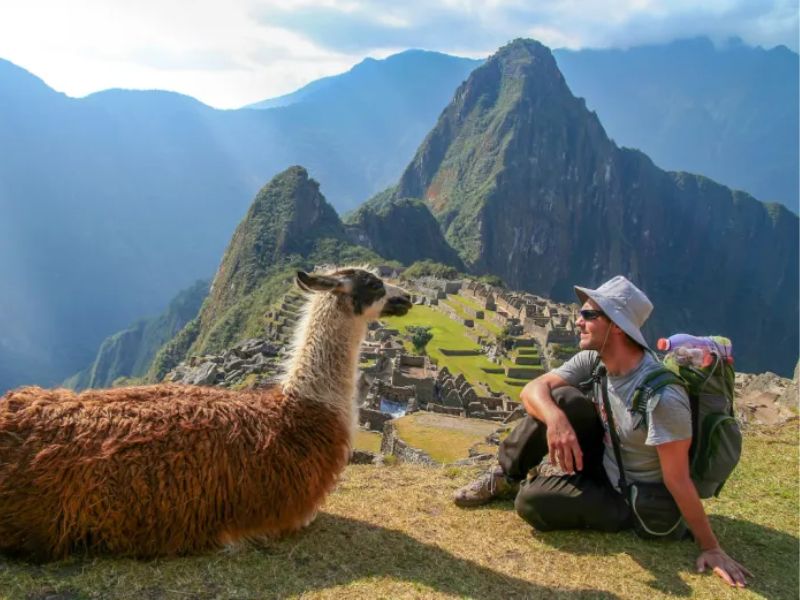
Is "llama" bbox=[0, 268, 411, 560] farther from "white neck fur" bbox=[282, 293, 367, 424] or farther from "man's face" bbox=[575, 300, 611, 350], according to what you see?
"man's face" bbox=[575, 300, 611, 350]

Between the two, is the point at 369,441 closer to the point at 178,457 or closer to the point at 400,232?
the point at 178,457

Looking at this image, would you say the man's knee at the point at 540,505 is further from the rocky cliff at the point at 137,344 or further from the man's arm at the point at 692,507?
the rocky cliff at the point at 137,344

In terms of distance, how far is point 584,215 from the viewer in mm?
147500

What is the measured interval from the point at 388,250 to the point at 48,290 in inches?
3075

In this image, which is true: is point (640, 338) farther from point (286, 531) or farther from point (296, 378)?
point (286, 531)

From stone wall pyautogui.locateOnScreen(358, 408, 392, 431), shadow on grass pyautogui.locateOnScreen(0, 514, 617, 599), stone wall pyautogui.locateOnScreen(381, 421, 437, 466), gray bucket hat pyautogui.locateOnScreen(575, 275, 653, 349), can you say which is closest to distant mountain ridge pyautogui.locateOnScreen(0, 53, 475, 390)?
stone wall pyautogui.locateOnScreen(358, 408, 392, 431)

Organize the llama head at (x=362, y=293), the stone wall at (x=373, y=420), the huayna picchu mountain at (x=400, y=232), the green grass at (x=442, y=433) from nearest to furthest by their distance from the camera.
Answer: the llama head at (x=362, y=293)
the green grass at (x=442, y=433)
the stone wall at (x=373, y=420)
the huayna picchu mountain at (x=400, y=232)

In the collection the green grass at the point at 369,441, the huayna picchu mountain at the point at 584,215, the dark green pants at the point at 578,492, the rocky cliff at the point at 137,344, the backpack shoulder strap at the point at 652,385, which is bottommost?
the rocky cliff at the point at 137,344

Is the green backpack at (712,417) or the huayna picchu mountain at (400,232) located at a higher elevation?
the huayna picchu mountain at (400,232)

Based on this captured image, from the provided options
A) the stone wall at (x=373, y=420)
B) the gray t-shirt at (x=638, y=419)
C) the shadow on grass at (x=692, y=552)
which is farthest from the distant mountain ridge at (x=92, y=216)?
the shadow on grass at (x=692, y=552)

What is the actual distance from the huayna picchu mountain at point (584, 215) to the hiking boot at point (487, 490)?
116 metres

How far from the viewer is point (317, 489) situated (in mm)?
3129

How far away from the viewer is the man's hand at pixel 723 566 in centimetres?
287

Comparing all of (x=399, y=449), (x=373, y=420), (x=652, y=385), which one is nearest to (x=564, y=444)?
(x=652, y=385)
